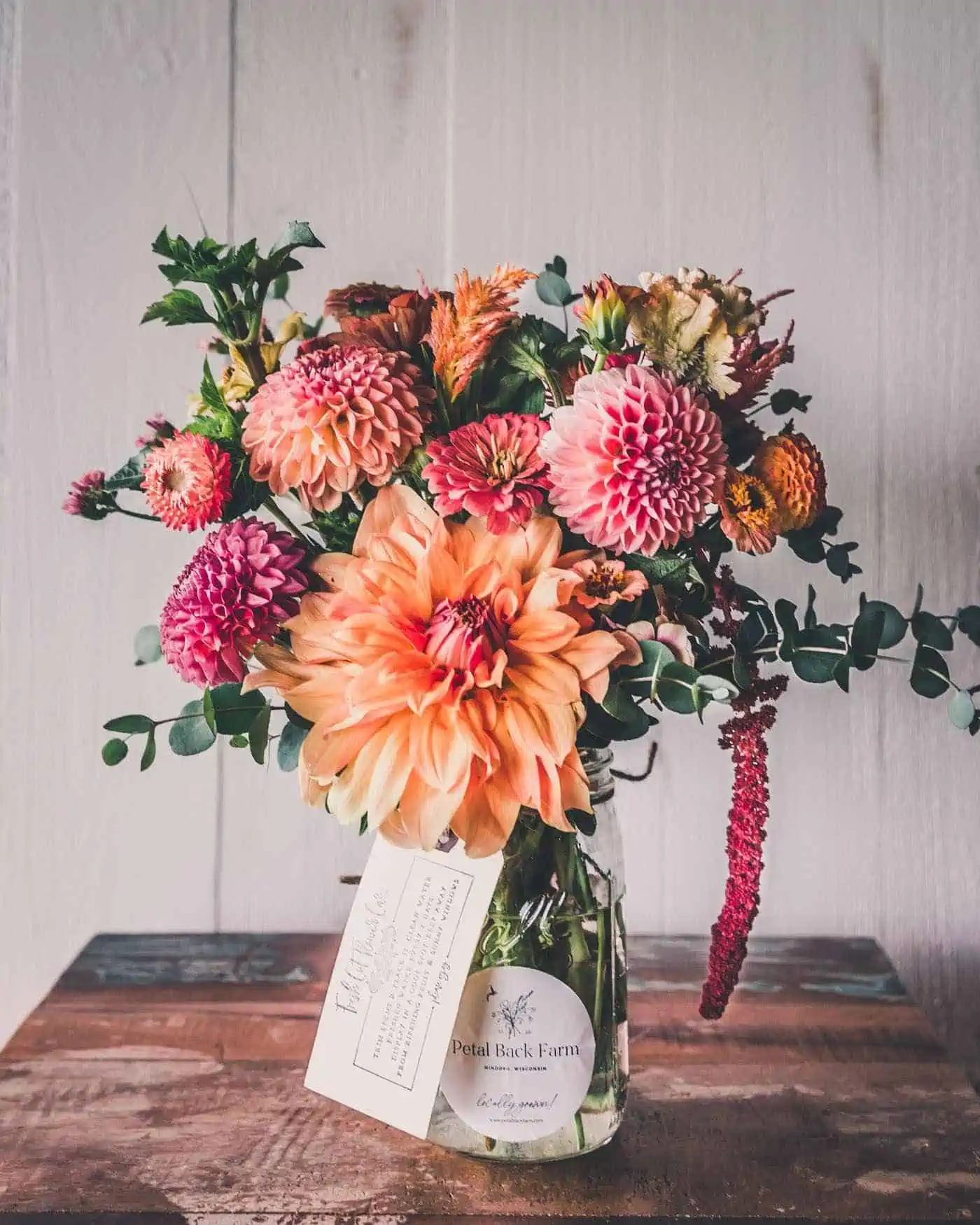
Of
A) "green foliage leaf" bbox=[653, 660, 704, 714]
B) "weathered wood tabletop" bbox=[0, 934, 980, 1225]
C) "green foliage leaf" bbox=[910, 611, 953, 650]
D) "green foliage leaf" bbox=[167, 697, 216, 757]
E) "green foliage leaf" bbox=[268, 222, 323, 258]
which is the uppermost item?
"green foliage leaf" bbox=[268, 222, 323, 258]

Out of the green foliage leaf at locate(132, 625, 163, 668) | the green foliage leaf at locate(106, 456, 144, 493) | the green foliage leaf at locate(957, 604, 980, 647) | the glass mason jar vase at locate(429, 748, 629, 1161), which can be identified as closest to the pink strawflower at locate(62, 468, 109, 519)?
the green foliage leaf at locate(106, 456, 144, 493)

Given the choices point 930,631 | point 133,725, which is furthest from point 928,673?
point 133,725

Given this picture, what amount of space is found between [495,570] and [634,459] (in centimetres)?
10

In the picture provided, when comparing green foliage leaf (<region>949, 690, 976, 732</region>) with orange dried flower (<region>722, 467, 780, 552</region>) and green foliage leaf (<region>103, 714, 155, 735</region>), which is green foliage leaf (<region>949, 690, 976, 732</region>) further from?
green foliage leaf (<region>103, 714, 155, 735</region>)

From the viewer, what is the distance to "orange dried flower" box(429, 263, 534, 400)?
1.86 ft

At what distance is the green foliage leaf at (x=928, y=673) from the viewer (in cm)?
63

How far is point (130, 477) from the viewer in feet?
2.11

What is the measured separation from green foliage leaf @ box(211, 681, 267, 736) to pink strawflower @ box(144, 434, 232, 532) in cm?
10

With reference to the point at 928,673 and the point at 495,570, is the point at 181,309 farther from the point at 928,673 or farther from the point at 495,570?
the point at 928,673

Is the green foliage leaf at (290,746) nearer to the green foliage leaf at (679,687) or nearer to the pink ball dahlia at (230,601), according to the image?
the pink ball dahlia at (230,601)

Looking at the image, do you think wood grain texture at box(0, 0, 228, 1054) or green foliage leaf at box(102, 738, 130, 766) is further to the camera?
wood grain texture at box(0, 0, 228, 1054)

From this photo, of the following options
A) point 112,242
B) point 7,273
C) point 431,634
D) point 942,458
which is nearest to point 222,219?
point 112,242

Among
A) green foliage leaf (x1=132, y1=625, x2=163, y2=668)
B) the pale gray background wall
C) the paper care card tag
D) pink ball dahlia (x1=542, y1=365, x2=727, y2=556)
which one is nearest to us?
pink ball dahlia (x1=542, y1=365, x2=727, y2=556)

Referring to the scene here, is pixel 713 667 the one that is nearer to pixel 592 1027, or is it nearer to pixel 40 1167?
pixel 592 1027
